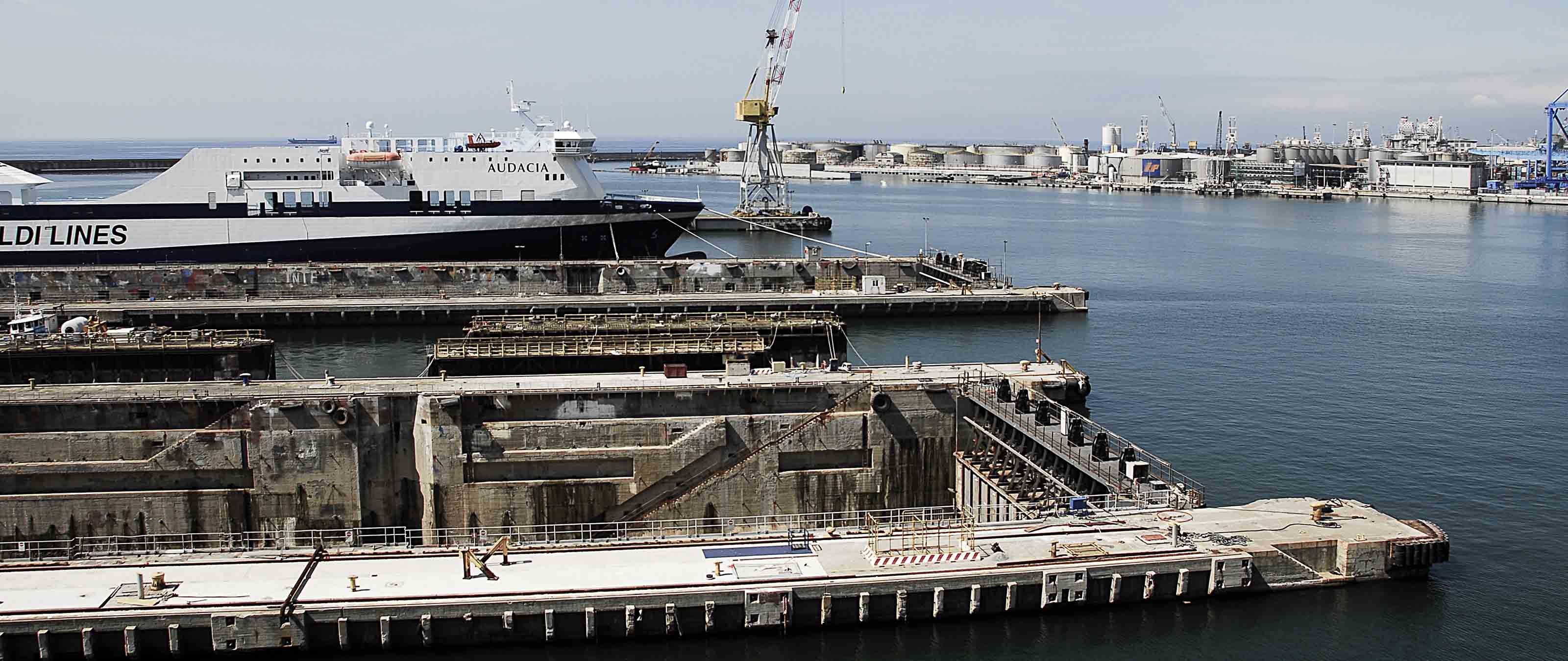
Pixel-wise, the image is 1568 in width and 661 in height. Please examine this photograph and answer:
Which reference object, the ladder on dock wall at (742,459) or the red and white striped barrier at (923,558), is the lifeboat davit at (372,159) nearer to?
the ladder on dock wall at (742,459)

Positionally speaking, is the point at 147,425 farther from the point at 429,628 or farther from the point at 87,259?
the point at 87,259

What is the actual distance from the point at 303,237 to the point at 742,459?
49.2m

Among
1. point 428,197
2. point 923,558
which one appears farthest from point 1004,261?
point 923,558

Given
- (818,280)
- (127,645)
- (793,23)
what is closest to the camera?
(127,645)

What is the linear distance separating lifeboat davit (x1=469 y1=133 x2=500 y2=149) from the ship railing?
4915cm

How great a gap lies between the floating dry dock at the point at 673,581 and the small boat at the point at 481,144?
5394 cm

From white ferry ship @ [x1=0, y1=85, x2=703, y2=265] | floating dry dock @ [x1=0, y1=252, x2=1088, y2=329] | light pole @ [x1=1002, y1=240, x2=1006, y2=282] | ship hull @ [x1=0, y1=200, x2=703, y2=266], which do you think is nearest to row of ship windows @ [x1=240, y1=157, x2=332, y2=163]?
white ferry ship @ [x1=0, y1=85, x2=703, y2=265]

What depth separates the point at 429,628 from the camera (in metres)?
24.8

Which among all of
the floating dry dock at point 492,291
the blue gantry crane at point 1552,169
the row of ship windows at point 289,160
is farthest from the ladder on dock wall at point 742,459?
the blue gantry crane at point 1552,169

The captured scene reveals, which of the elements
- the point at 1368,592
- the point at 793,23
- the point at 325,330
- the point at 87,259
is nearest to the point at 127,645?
the point at 1368,592

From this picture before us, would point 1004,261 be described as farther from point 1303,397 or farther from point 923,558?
point 923,558

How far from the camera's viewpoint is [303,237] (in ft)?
247

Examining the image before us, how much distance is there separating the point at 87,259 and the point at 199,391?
47053 mm

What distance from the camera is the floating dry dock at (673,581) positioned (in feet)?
80.6
